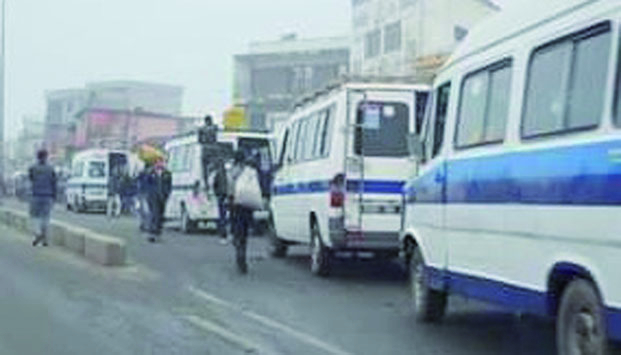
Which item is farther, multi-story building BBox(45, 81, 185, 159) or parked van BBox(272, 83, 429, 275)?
multi-story building BBox(45, 81, 185, 159)

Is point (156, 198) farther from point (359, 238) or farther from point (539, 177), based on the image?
point (539, 177)

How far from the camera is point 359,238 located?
17484mm

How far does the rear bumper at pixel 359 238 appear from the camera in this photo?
57.2ft

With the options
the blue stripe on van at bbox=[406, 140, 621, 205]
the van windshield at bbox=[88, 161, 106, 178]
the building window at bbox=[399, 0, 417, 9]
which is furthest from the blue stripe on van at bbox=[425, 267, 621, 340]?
the building window at bbox=[399, 0, 417, 9]

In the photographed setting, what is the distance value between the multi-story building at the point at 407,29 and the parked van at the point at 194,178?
40.5 m

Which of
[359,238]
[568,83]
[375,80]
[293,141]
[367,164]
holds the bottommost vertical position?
[359,238]

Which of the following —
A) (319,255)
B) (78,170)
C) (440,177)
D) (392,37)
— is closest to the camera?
(440,177)

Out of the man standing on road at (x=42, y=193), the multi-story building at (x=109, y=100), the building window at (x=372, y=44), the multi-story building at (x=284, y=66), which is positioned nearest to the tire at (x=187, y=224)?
the man standing on road at (x=42, y=193)

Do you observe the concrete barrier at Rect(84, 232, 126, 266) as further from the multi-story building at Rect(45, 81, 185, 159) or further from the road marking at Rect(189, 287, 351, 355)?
the multi-story building at Rect(45, 81, 185, 159)

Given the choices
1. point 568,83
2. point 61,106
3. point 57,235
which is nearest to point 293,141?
point 57,235

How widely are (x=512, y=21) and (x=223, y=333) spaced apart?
400cm

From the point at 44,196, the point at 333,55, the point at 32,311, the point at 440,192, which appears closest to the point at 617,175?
the point at 440,192

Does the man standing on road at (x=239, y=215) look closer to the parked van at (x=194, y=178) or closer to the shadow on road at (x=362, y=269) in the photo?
the shadow on road at (x=362, y=269)

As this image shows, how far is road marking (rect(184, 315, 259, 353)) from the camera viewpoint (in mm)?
11742
